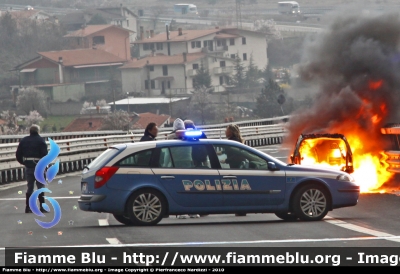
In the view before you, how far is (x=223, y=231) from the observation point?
14.0 metres

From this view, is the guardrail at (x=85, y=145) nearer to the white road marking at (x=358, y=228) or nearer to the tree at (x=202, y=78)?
the white road marking at (x=358, y=228)

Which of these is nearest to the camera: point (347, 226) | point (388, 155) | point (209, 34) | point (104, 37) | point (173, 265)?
point (173, 265)

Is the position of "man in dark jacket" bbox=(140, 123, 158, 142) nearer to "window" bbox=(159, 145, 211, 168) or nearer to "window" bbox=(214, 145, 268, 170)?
"window" bbox=(159, 145, 211, 168)

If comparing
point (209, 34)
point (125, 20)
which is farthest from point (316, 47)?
point (125, 20)

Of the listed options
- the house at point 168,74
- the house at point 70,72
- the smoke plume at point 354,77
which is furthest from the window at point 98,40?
the smoke plume at point 354,77

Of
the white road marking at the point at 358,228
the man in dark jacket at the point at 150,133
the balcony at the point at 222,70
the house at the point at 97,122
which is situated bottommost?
the white road marking at the point at 358,228

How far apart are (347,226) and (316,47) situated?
13134 millimetres

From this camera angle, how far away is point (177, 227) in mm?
14664

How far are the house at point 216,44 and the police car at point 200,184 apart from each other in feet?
369

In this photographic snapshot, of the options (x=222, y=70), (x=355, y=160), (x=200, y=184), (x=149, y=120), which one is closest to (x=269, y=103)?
(x=149, y=120)

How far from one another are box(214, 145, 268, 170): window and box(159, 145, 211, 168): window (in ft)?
0.76

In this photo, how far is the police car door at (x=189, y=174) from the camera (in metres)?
14.8

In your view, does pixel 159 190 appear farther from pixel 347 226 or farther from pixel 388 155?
pixel 388 155

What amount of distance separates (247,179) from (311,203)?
1.08 meters
